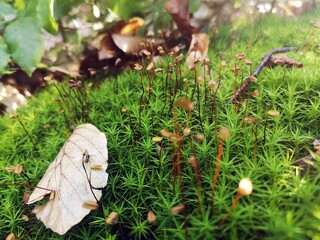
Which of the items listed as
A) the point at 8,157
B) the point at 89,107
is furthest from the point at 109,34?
the point at 8,157

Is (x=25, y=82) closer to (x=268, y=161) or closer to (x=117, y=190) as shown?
(x=117, y=190)

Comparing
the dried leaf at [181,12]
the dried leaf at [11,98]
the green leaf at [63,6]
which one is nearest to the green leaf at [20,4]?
the green leaf at [63,6]

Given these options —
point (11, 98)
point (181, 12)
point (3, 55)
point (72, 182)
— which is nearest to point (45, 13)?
point (3, 55)

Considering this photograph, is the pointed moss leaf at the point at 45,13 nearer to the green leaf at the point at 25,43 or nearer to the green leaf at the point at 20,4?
the green leaf at the point at 25,43

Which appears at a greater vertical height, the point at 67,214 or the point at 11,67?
the point at 11,67

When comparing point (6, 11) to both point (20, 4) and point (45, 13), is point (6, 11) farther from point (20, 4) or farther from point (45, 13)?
point (45, 13)
